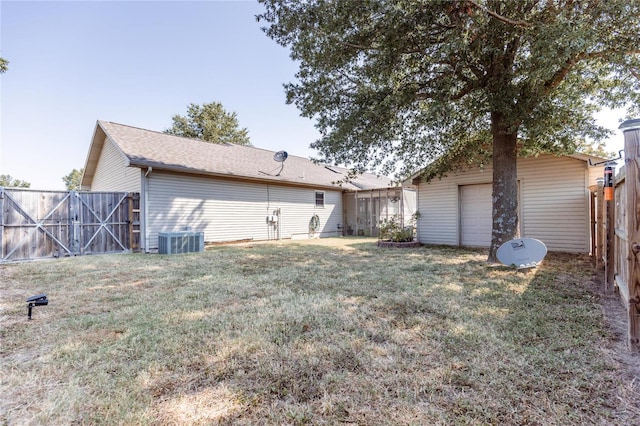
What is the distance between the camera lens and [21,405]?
179cm

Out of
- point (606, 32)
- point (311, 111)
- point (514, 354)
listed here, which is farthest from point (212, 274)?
point (606, 32)

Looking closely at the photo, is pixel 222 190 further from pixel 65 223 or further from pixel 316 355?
pixel 316 355

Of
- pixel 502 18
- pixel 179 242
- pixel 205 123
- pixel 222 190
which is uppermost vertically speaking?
pixel 205 123

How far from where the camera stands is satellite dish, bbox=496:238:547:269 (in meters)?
5.50

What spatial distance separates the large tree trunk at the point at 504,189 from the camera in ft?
21.0

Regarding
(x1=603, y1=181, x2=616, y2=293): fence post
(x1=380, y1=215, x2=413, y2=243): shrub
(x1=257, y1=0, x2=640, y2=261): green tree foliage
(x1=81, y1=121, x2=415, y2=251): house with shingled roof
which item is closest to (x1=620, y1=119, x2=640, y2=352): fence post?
(x1=603, y1=181, x2=616, y2=293): fence post

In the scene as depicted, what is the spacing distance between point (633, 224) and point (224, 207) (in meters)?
11.0

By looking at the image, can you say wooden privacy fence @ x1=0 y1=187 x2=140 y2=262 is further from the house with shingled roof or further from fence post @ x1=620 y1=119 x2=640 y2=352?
fence post @ x1=620 y1=119 x2=640 y2=352

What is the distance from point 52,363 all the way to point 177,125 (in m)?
29.5

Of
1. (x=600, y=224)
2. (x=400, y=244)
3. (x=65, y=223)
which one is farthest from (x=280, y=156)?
(x=600, y=224)

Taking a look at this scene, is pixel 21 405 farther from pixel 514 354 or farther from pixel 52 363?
pixel 514 354

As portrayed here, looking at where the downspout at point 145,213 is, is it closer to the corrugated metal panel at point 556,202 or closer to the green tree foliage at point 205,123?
the corrugated metal panel at point 556,202

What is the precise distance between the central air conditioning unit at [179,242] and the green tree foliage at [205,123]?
779 inches

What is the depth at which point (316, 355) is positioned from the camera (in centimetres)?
234
